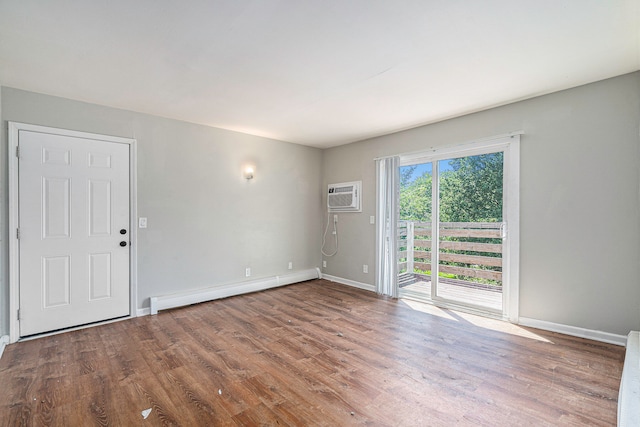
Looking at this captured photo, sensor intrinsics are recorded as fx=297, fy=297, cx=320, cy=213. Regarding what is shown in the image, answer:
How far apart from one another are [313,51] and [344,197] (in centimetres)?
310

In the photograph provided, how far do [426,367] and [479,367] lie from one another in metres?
0.43

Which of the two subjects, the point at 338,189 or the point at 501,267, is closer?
the point at 501,267

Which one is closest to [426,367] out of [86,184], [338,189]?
[338,189]

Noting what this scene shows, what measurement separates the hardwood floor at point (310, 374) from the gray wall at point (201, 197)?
851mm

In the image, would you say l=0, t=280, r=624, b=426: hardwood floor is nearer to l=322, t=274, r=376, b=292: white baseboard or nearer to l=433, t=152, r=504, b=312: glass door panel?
l=433, t=152, r=504, b=312: glass door panel

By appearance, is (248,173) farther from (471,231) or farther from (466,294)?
(466,294)

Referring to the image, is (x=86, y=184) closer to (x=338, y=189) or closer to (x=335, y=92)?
(x=335, y=92)

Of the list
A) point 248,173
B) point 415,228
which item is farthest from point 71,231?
point 415,228

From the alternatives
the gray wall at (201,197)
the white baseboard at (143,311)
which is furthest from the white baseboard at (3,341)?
the white baseboard at (143,311)

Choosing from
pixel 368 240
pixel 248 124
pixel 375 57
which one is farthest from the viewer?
pixel 368 240

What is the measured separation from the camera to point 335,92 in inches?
120

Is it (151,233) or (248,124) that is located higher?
(248,124)

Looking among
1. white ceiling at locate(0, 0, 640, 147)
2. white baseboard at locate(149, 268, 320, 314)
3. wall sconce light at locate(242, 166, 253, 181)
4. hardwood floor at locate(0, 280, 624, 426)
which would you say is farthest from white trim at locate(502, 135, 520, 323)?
wall sconce light at locate(242, 166, 253, 181)

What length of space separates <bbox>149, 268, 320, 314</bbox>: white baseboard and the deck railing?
5.88ft
